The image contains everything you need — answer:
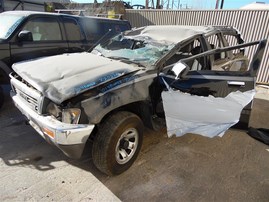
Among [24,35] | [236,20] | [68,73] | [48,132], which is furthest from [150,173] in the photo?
[236,20]

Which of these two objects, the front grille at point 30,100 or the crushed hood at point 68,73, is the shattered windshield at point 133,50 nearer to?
the crushed hood at point 68,73

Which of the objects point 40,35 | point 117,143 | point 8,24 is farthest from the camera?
point 40,35

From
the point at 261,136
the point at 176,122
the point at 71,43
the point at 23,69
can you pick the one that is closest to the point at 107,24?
the point at 71,43

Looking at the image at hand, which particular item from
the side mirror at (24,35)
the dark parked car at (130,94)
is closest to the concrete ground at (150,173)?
the dark parked car at (130,94)

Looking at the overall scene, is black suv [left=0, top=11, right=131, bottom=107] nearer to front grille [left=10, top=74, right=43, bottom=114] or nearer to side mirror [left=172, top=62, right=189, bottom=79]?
front grille [left=10, top=74, right=43, bottom=114]

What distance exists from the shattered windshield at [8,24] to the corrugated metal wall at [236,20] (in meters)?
6.38

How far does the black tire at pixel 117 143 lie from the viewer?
2.57 metres

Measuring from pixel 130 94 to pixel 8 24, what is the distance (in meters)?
3.57

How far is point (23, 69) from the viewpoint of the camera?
3.05 m

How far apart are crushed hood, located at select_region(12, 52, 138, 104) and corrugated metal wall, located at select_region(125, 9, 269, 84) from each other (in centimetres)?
647

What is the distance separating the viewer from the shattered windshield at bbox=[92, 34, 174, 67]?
10.6ft

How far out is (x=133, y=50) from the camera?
3.60m

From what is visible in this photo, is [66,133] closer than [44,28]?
Yes

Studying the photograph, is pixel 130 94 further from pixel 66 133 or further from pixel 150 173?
pixel 150 173
